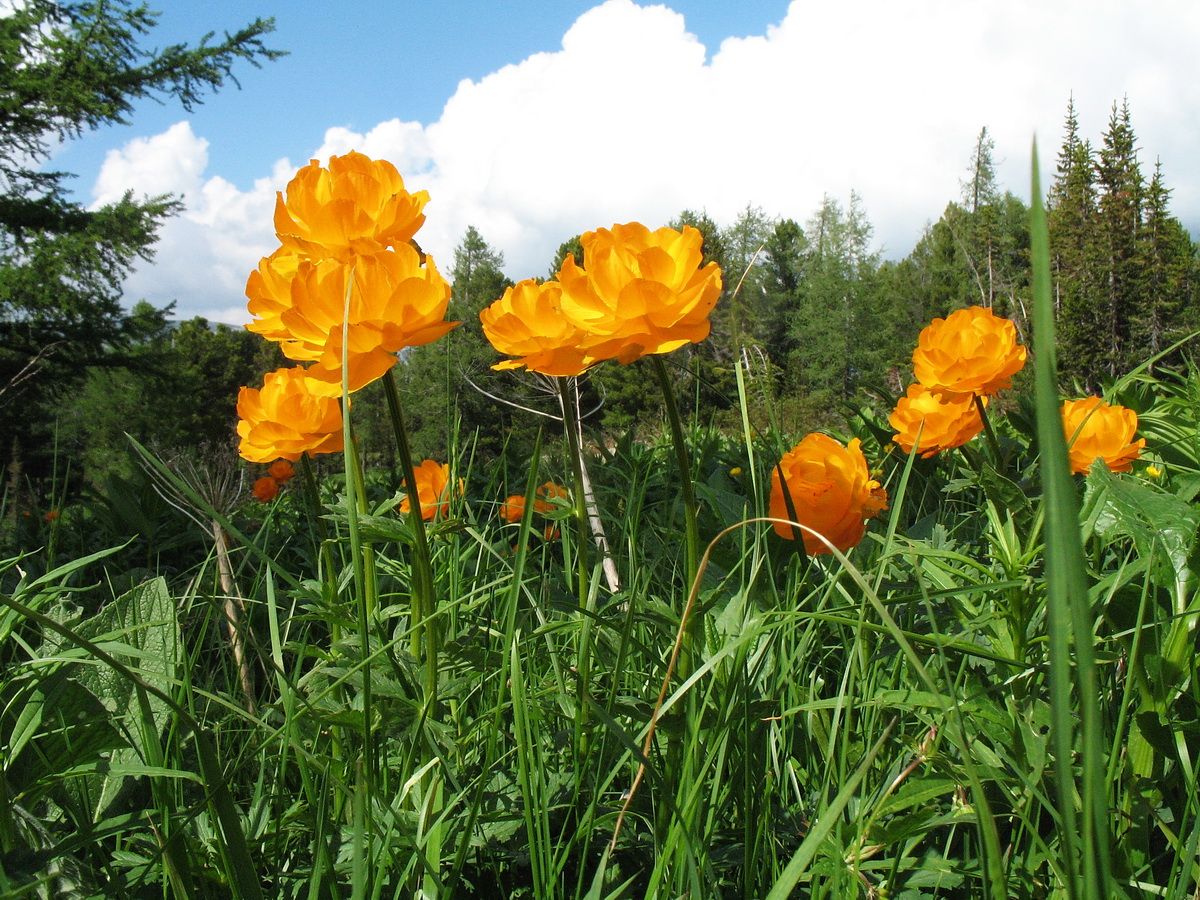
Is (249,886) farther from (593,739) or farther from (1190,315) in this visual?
(1190,315)

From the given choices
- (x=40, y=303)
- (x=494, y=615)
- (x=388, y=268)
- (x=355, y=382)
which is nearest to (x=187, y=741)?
(x=494, y=615)

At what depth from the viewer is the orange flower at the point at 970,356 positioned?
4.21 feet

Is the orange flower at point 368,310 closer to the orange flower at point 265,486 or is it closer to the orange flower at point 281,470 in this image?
the orange flower at point 281,470

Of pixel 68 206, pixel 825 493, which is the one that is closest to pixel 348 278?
pixel 825 493

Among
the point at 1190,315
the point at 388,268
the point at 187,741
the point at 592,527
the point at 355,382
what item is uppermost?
the point at 1190,315

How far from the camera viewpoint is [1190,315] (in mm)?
27422

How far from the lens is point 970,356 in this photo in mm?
1296

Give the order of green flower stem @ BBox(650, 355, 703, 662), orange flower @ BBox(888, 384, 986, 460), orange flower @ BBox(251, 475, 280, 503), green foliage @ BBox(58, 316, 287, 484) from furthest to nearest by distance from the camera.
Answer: green foliage @ BBox(58, 316, 287, 484)
orange flower @ BBox(251, 475, 280, 503)
orange flower @ BBox(888, 384, 986, 460)
green flower stem @ BBox(650, 355, 703, 662)

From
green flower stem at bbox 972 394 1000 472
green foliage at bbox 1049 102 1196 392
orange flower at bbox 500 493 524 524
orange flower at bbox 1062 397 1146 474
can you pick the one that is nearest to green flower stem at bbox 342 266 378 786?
orange flower at bbox 500 493 524 524

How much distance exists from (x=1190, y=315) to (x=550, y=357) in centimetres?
3465

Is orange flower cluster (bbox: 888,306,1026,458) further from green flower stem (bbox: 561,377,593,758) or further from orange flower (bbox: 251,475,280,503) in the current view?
orange flower (bbox: 251,475,280,503)

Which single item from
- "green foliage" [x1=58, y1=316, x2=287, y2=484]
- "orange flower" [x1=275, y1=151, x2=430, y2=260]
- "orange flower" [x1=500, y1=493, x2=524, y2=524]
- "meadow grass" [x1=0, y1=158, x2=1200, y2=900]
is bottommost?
"meadow grass" [x1=0, y1=158, x2=1200, y2=900]

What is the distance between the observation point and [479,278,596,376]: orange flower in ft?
2.34

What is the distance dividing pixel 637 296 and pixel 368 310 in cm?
25
